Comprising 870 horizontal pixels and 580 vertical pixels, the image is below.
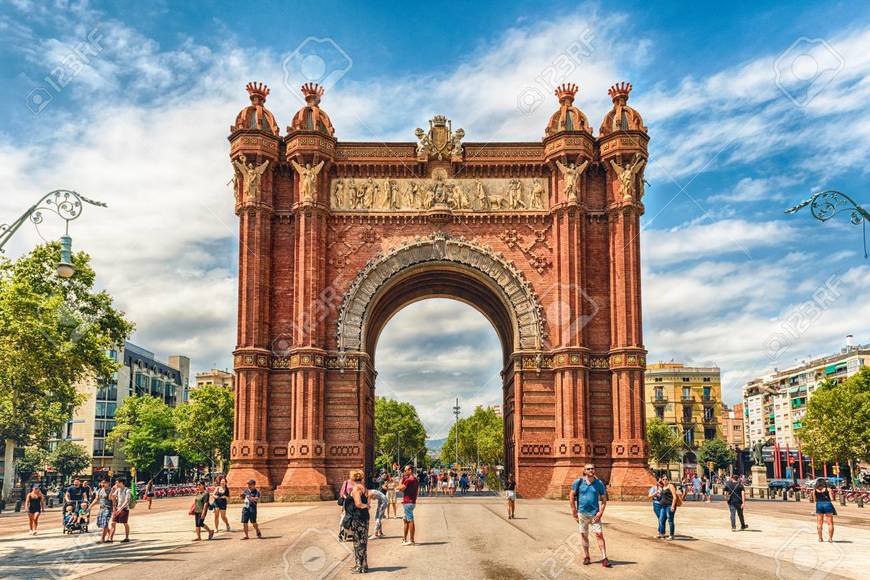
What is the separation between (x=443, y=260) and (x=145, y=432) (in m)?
49.6

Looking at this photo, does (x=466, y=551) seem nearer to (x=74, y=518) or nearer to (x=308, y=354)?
(x=74, y=518)

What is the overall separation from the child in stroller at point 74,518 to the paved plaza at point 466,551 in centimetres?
46

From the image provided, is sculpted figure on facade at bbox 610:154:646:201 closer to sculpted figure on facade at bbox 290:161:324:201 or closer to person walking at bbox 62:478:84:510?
sculpted figure on facade at bbox 290:161:324:201

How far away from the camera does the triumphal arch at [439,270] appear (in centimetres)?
4178

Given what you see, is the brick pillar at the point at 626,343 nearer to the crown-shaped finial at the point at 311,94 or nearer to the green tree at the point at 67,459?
the crown-shaped finial at the point at 311,94

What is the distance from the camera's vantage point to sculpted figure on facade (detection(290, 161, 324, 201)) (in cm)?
4341

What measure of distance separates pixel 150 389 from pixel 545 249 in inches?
3188

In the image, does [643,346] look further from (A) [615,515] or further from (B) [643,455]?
(A) [615,515]

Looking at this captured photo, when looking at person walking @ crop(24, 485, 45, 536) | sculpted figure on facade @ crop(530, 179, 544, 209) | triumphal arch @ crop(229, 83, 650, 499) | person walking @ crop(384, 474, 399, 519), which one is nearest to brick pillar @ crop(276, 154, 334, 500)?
triumphal arch @ crop(229, 83, 650, 499)

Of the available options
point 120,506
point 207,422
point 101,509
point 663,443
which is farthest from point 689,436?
point 120,506

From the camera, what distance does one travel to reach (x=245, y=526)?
22422 mm

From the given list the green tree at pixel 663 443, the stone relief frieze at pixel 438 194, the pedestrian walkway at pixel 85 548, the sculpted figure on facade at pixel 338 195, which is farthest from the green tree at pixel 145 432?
the green tree at pixel 663 443

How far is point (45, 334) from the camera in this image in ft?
131

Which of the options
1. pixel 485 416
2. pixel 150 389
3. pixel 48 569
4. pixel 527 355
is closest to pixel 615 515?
pixel 527 355
